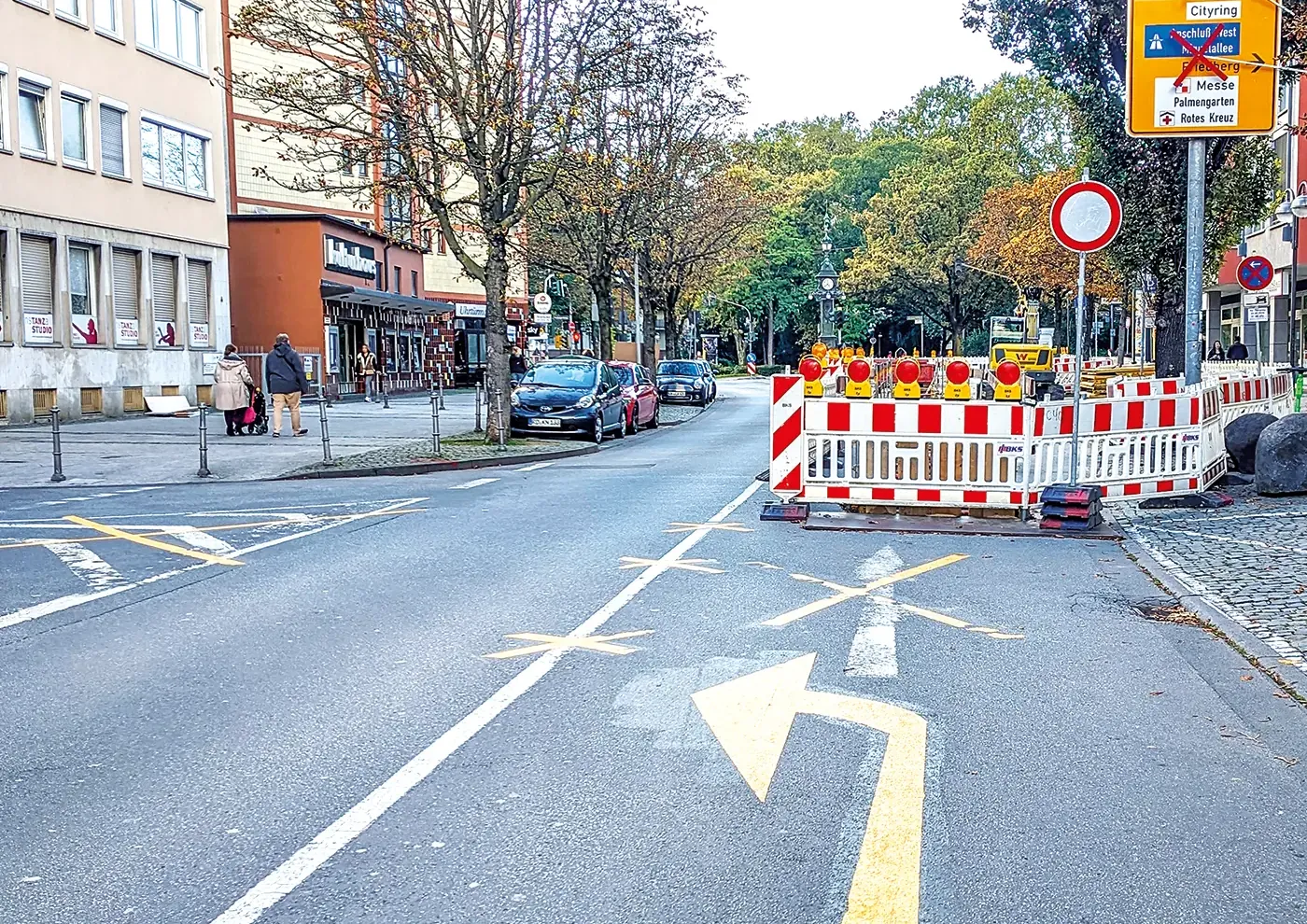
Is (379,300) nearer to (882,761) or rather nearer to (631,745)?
(631,745)

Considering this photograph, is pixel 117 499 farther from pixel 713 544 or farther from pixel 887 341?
pixel 887 341

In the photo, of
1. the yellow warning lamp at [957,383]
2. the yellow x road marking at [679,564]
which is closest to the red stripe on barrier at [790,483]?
the yellow warning lamp at [957,383]

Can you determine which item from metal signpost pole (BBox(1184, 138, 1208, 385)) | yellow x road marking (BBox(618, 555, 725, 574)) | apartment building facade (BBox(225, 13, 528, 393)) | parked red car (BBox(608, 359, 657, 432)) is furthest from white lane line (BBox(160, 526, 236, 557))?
apartment building facade (BBox(225, 13, 528, 393))

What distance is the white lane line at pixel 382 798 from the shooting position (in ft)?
13.4

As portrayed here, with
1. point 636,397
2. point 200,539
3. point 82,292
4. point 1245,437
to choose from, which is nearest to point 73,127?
point 82,292

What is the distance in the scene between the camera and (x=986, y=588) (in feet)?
31.7

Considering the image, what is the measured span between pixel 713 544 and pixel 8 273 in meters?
24.1

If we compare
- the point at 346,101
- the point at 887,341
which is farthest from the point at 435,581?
the point at 887,341

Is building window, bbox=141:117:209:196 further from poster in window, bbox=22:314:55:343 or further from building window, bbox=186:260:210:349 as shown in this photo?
poster in window, bbox=22:314:55:343

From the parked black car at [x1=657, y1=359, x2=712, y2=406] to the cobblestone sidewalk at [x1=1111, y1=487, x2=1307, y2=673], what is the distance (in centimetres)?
3154

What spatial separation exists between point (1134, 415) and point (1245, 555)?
11.3 feet

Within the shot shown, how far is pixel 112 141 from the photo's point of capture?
34.4m

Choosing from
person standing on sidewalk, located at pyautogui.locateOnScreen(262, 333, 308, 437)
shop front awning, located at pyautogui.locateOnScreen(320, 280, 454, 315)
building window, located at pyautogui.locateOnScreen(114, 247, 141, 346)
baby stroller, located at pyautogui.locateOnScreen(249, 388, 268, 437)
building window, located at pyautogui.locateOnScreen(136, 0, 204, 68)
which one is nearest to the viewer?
person standing on sidewalk, located at pyautogui.locateOnScreen(262, 333, 308, 437)

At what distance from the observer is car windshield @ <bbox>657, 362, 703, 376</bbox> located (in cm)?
4728
